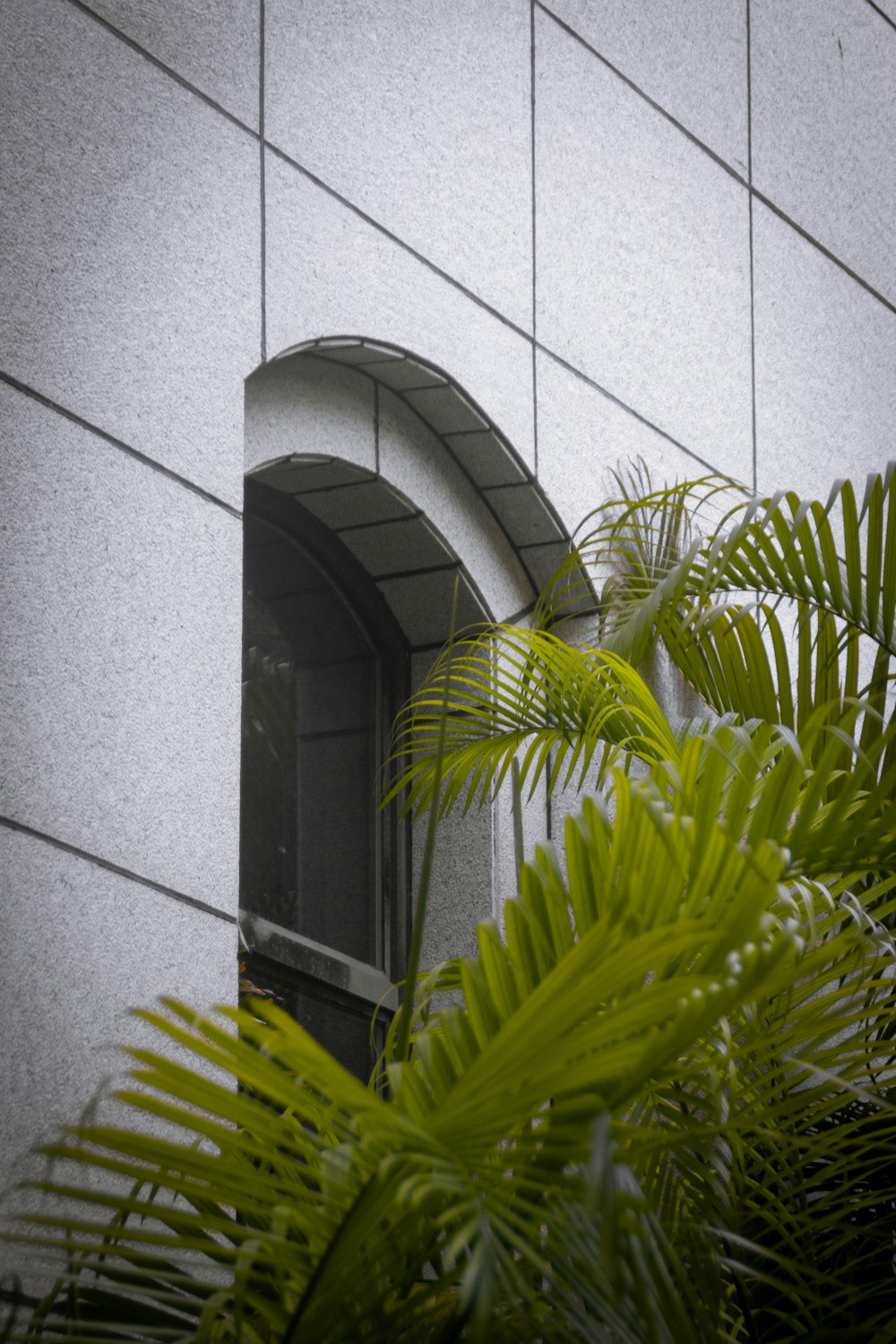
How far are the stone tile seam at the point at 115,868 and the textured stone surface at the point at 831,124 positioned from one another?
13.9 feet

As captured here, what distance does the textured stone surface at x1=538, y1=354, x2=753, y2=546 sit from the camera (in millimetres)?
5324

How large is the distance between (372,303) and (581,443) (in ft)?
3.40

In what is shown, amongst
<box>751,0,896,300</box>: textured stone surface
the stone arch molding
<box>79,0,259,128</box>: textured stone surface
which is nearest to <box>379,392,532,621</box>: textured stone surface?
the stone arch molding

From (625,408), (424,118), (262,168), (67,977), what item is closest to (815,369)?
(625,408)

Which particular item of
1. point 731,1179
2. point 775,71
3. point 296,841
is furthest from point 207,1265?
point 775,71

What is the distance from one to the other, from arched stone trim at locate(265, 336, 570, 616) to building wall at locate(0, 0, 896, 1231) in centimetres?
6

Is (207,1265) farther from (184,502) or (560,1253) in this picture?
(184,502)

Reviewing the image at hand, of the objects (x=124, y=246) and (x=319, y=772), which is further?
(x=319, y=772)

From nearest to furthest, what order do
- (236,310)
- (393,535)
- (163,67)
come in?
(163,67), (236,310), (393,535)

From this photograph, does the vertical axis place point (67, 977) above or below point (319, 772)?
below

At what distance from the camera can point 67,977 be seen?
3297mm

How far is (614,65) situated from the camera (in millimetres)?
5992

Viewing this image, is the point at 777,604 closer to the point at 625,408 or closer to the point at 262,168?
the point at 262,168

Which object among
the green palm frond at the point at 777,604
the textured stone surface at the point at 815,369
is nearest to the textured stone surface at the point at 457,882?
the green palm frond at the point at 777,604
